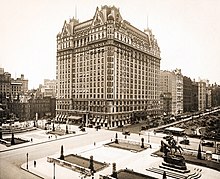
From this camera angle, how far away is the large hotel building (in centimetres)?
4928

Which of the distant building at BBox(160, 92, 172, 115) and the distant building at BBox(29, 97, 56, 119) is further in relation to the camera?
the distant building at BBox(160, 92, 172, 115)

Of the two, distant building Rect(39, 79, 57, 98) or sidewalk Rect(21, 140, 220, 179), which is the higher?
distant building Rect(39, 79, 57, 98)

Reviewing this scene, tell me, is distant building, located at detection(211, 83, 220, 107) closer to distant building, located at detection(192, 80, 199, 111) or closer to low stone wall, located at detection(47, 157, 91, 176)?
low stone wall, located at detection(47, 157, 91, 176)

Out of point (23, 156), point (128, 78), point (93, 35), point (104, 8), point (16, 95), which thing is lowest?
point (23, 156)

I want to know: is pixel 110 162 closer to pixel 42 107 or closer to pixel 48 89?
pixel 42 107

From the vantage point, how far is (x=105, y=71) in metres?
49.4

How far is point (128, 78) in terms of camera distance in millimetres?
54438

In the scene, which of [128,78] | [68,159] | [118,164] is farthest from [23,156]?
[128,78]

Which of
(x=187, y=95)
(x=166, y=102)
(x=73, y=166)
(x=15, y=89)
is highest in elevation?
(x=15, y=89)

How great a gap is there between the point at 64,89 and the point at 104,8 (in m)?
24.1

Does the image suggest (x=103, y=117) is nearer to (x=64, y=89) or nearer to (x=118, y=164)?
(x=64, y=89)

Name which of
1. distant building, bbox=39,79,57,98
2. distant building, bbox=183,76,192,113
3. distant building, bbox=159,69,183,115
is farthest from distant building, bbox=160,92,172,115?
distant building, bbox=39,79,57,98

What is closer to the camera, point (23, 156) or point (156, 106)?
point (23, 156)

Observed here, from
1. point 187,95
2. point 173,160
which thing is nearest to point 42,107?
point 173,160
